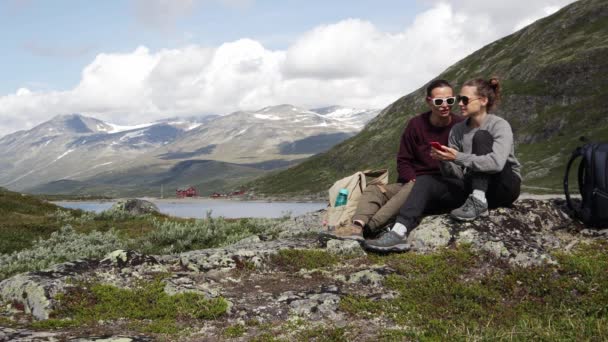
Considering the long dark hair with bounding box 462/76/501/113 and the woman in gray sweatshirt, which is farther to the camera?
the long dark hair with bounding box 462/76/501/113

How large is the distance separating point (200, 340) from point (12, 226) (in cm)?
1794

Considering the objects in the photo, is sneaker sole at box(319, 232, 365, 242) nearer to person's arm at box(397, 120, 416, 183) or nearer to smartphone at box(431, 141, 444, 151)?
person's arm at box(397, 120, 416, 183)

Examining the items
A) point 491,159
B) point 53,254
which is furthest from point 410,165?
point 53,254

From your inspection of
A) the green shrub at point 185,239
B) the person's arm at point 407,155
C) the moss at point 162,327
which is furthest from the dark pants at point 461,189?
the green shrub at point 185,239

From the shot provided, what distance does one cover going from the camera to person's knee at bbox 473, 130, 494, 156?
8.77 metres

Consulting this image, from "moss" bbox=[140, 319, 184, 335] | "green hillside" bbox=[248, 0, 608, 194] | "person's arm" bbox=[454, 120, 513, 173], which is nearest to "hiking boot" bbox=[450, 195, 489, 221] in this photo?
"person's arm" bbox=[454, 120, 513, 173]

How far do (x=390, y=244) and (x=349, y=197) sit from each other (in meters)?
1.96

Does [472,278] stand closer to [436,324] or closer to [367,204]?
[436,324]

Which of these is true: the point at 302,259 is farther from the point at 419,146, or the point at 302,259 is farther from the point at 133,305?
the point at 419,146

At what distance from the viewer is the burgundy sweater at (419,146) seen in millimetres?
9906

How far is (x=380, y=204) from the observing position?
33.0 feet

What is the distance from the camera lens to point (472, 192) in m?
9.03

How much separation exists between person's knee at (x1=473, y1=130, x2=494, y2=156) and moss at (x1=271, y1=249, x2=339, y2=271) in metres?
→ 3.44

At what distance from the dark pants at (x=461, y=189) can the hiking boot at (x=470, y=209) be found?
0.84 feet
